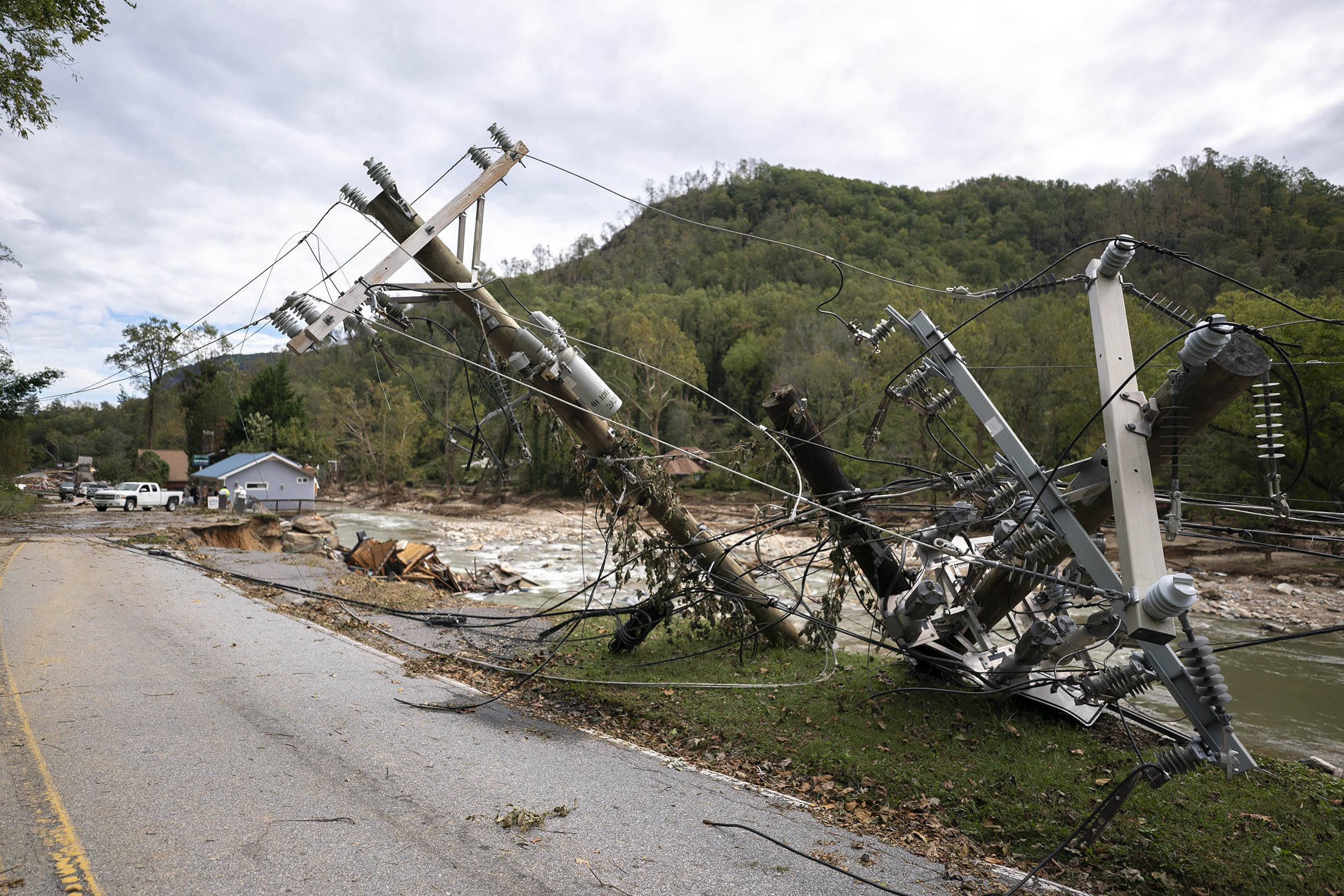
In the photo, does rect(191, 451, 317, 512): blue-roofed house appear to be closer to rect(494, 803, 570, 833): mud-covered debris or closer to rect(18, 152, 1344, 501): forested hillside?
A: rect(18, 152, 1344, 501): forested hillside

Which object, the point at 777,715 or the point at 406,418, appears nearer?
the point at 777,715

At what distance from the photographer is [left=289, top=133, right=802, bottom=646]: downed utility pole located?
319 inches

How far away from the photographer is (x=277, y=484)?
53719mm

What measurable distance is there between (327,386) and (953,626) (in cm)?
9694

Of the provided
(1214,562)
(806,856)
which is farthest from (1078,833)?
(1214,562)

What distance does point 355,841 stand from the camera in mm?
5004

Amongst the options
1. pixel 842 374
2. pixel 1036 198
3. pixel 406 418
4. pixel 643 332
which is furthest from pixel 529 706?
pixel 1036 198

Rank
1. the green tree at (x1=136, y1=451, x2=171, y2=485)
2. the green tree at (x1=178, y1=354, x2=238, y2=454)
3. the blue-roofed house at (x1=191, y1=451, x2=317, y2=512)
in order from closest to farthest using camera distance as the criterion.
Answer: the blue-roofed house at (x1=191, y1=451, x2=317, y2=512), the green tree at (x1=136, y1=451, x2=171, y2=485), the green tree at (x1=178, y1=354, x2=238, y2=454)

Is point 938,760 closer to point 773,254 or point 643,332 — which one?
point 643,332

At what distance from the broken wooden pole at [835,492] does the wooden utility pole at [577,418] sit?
134 cm

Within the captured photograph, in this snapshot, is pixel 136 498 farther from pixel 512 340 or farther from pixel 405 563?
pixel 512 340

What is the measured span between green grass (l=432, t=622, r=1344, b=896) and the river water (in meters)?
3.97

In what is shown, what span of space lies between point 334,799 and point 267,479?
178ft

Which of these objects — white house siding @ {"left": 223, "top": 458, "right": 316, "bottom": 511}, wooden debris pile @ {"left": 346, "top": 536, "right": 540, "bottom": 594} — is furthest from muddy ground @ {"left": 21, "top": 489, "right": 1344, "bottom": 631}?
white house siding @ {"left": 223, "top": 458, "right": 316, "bottom": 511}
